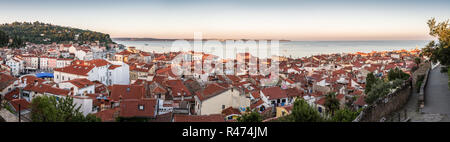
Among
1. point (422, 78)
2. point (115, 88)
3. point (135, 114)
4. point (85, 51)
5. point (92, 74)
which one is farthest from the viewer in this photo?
point (85, 51)

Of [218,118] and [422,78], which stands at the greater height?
[422,78]

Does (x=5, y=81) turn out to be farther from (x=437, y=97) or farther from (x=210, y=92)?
(x=437, y=97)

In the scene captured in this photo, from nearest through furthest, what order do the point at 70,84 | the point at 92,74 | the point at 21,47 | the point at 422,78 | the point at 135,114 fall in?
the point at 135,114 → the point at 422,78 → the point at 70,84 → the point at 92,74 → the point at 21,47

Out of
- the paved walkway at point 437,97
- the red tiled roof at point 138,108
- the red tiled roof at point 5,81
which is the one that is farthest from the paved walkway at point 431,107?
the red tiled roof at point 5,81
